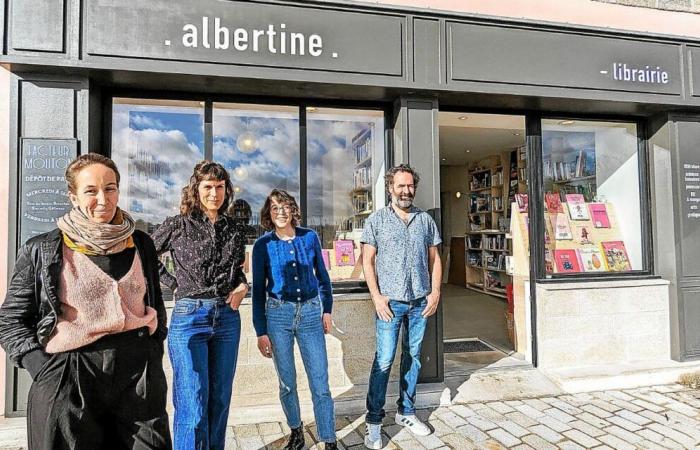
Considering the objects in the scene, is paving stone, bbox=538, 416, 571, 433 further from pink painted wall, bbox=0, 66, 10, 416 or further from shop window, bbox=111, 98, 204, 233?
pink painted wall, bbox=0, 66, 10, 416

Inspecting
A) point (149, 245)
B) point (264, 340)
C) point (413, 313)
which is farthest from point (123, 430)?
point (413, 313)

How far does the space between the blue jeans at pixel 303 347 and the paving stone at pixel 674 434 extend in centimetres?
228

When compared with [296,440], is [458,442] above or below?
below

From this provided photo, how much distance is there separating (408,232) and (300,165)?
4.32 ft

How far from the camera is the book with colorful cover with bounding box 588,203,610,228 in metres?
4.55

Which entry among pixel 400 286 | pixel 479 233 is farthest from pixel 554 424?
pixel 479 233

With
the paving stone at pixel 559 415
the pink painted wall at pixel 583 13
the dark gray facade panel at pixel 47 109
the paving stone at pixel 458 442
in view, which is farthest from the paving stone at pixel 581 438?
the dark gray facade panel at pixel 47 109

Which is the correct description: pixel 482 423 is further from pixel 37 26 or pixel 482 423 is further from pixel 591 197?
pixel 37 26

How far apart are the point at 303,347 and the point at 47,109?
2426mm

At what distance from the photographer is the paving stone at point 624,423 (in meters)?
3.04

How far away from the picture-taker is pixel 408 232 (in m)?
→ 2.97

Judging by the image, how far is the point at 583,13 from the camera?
401 centimetres

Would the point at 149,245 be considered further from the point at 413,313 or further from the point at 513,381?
the point at 513,381


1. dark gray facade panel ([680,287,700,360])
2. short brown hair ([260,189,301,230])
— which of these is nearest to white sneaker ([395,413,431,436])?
short brown hair ([260,189,301,230])
